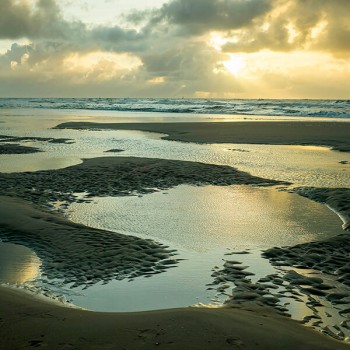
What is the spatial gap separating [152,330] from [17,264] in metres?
3.64

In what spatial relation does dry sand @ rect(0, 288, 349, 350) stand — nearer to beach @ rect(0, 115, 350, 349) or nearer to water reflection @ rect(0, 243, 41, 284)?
beach @ rect(0, 115, 350, 349)

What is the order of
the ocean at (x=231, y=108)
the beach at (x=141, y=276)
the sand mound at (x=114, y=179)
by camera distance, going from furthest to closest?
the ocean at (x=231, y=108) < the sand mound at (x=114, y=179) < the beach at (x=141, y=276)

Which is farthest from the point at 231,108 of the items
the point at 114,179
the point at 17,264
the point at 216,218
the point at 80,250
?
the point at 17,264

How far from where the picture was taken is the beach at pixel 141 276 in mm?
4625

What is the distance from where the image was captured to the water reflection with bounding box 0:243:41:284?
266 inches

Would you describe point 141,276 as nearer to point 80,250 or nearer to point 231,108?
point 80,250

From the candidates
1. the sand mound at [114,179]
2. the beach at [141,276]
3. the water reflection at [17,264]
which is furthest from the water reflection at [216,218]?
the water reflection at [17,264]

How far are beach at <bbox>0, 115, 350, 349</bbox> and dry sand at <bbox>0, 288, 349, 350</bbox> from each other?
0.01 m

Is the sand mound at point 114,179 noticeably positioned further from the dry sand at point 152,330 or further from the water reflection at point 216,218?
the dry sand at point 152,330

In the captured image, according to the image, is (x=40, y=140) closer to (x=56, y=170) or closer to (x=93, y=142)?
(x=93, y=142)

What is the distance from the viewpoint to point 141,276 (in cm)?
700

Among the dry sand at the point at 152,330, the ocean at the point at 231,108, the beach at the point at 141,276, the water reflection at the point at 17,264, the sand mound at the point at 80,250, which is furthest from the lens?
the ocean at the point at 231,108

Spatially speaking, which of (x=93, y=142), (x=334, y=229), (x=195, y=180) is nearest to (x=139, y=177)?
(x=195, y=180)

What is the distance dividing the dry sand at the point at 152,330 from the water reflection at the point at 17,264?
1.28 m
